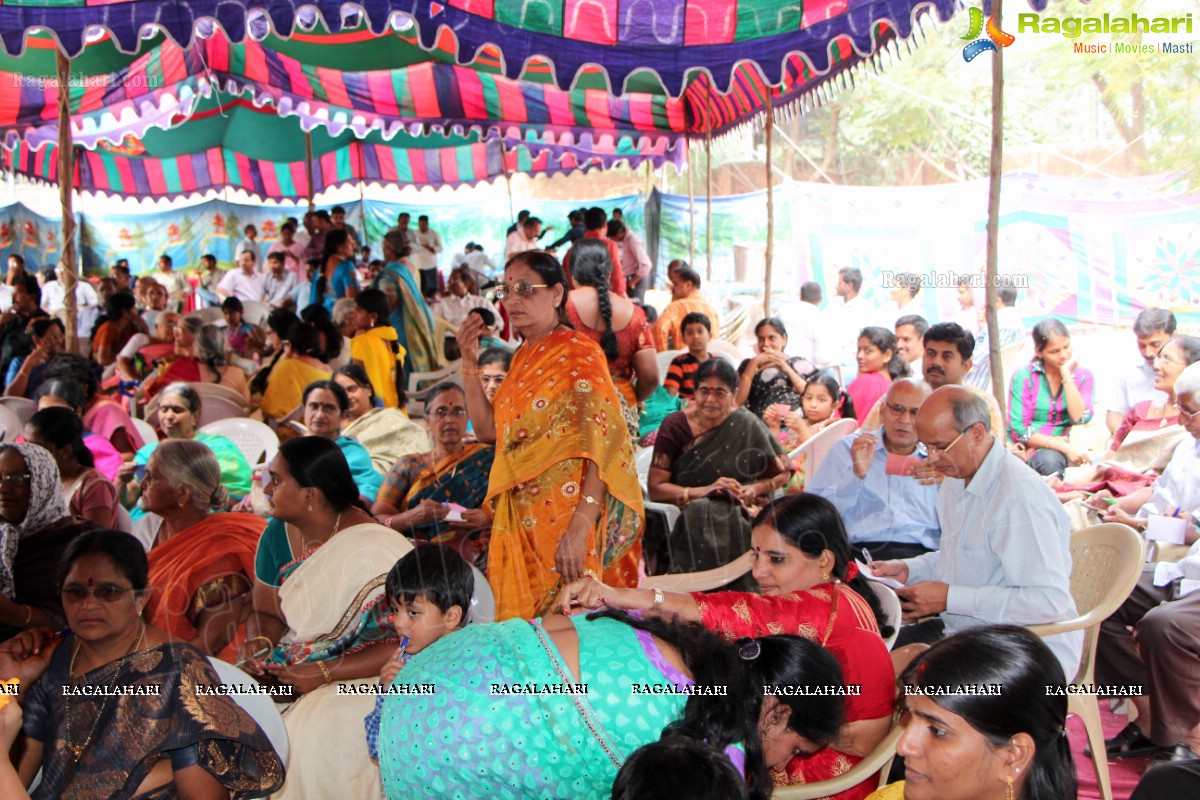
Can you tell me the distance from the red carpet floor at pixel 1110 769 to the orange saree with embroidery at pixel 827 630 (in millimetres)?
1151

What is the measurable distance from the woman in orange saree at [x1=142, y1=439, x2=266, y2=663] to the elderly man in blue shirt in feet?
6.70

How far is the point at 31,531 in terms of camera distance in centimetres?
316

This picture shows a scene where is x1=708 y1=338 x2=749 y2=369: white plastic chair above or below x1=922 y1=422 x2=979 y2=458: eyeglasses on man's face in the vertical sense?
below

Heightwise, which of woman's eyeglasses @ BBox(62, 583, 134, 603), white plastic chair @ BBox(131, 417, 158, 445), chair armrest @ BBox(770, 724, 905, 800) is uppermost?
woman's eyeglasses @ BBox(62, 583, 134, 603)

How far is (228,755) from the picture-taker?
1.86m

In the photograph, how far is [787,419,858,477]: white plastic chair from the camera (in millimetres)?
4695

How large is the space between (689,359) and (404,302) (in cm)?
312

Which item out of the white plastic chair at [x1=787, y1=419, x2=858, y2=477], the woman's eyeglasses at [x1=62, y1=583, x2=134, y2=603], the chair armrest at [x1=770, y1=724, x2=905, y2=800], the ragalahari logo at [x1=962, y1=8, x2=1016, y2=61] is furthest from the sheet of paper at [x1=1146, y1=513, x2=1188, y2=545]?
the woman's eyeglasses at [x1=62, y1=583, x2=134, y2=603]

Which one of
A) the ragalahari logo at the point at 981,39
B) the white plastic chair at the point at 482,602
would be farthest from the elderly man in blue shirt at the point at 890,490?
the ragalahari logo at the point at 981,39

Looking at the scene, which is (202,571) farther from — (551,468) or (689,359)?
(689,359)

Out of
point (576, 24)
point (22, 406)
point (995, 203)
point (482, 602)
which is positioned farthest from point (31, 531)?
point (995, 203)

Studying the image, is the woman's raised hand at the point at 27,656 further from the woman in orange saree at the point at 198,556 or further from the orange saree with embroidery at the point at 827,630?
the orange saree with embroidery at the point at 827,630

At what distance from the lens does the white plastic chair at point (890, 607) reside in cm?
260

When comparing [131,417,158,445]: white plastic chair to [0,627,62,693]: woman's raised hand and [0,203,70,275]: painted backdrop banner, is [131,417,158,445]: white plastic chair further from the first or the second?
[0,203,70,275]: painted backdrop banner
